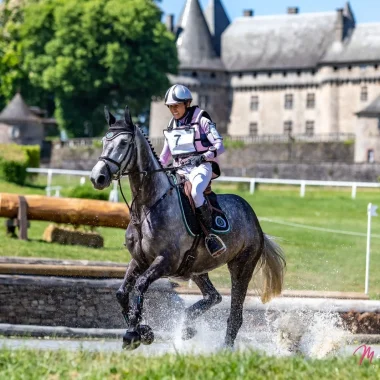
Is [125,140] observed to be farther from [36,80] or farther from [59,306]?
[36,80]

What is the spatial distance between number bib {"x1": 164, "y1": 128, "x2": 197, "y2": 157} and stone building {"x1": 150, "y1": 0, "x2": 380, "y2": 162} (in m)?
90.9

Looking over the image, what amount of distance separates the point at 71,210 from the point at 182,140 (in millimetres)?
10117

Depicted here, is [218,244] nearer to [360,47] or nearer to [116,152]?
[116,152]

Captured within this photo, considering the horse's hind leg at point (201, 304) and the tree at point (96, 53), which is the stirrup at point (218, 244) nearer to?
the horse's hind leg at point (201, 304)

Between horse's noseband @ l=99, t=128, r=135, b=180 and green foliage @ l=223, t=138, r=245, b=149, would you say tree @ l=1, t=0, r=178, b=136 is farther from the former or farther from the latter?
horse's noseband @ l=99, t=128, r=135, b=180

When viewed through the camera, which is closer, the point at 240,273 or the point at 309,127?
the point at 240,273

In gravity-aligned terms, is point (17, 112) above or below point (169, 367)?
above

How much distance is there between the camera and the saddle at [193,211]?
39.5 feet

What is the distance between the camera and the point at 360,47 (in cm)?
10494

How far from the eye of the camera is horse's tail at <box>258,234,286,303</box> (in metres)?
13.5

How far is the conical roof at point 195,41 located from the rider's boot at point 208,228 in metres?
97.5

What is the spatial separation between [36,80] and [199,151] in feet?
245

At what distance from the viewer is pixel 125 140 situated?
1165 cm

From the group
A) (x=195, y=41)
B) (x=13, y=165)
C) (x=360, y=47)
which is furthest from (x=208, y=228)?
(x=195, y=41)
